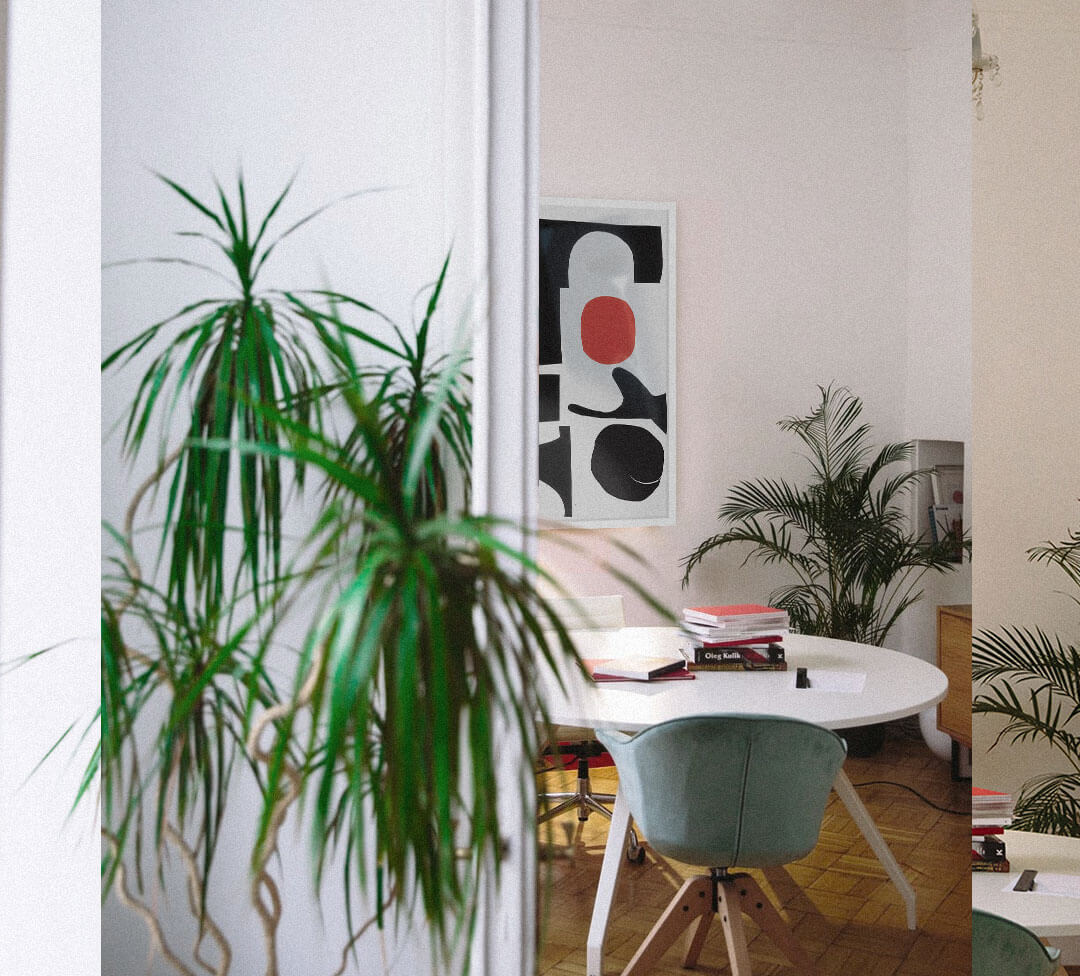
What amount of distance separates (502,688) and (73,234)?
0.80 meters

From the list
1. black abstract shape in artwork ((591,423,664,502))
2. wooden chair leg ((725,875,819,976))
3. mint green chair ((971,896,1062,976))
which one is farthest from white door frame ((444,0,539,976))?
mint green chair ((971,896,1062,976))

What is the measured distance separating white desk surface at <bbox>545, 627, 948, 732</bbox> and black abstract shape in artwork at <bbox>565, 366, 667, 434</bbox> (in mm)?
275

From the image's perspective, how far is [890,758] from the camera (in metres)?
1.40

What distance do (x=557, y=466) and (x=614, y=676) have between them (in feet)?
0.87

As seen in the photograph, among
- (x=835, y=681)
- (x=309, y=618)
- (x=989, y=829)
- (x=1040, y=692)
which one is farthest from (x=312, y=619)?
(x=1040, y=692)

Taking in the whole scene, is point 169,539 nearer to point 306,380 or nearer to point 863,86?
point 306,380

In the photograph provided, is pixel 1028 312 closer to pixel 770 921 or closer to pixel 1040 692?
pixel 1040 692

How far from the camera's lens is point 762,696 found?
132cm

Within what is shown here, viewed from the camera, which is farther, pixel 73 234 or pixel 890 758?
pixel 890 758

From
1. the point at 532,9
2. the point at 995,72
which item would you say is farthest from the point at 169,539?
the point at 995,72

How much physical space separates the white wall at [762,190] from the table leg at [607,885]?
0.28m

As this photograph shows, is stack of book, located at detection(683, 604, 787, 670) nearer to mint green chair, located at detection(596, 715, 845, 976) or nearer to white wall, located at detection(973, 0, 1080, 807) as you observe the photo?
mint green chair, located at detection(596, 715, 845, 976)

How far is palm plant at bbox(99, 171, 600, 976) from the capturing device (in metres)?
0.94

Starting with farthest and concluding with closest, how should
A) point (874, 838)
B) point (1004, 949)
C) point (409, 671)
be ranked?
point (1004, 949) → point (874, 838) → point (409, 671)
